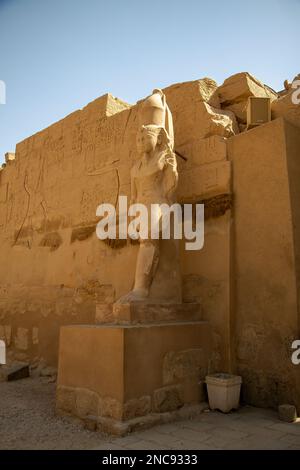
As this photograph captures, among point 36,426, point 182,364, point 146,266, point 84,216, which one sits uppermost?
point 84,216

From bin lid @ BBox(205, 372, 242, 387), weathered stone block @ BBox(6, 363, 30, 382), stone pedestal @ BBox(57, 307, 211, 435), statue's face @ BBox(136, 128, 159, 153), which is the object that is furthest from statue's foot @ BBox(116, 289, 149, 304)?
weathered stone block @ BBox(6, 363, 30, 382)

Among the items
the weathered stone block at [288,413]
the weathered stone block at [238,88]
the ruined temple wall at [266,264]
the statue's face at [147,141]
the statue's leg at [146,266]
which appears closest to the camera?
the weathered stone block at [288,413]

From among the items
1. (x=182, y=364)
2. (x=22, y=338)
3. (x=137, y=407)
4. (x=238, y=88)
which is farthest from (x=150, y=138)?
(x=22, y=338)

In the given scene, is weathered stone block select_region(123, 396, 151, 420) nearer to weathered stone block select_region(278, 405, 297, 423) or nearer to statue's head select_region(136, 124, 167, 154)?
weathered stone block select_region(278, 405, 297, 423)

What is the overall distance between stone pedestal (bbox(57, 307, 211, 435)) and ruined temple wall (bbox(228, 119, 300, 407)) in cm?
47

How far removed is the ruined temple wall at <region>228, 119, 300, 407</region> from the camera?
378 centimetres

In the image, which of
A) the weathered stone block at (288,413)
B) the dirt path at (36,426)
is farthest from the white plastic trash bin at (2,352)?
the weathered stone block at (288,413)

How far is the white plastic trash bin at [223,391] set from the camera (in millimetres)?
3693

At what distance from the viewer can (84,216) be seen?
590cm

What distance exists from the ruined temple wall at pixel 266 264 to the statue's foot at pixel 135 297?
0.90 meters

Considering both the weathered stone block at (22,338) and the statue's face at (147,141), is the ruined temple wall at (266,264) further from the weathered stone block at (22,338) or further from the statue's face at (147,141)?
the weathered stone block at (22,338)

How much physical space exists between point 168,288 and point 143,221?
0.70 meters

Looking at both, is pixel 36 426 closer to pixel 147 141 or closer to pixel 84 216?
pixel 147 141

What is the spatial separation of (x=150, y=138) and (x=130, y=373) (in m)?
2.24
